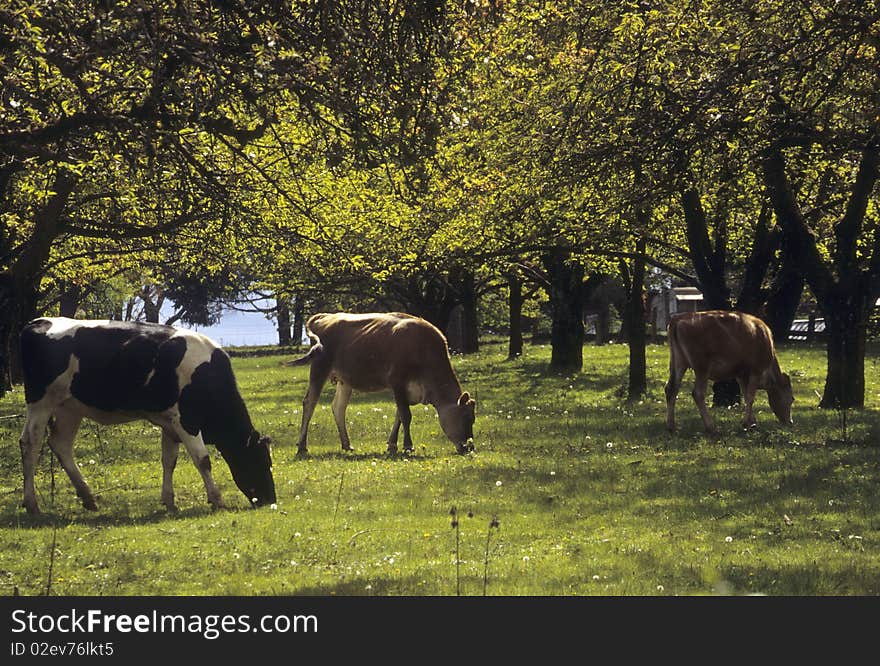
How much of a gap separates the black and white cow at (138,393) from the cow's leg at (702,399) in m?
10.5

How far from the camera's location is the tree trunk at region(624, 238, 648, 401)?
32531mm

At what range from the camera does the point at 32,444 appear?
1614 centimetres

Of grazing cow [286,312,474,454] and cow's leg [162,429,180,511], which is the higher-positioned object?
grazing cow [286,312,474,454]

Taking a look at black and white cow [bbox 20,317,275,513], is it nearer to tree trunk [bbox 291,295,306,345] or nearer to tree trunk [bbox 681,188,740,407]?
tree trunk [bbox 681,188,740,407]

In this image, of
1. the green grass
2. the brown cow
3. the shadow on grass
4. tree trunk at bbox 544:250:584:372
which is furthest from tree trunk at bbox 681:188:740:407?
the shadow on grass

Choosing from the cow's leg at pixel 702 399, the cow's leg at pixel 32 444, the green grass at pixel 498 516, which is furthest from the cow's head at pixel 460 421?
the cow's leg at pixel 32 444

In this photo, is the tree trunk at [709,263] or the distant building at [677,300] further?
the distant building at [677,300]

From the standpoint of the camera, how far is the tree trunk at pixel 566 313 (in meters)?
43.5

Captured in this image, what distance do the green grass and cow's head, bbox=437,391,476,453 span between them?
20.6 inches

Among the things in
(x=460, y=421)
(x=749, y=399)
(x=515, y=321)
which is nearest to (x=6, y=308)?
(x=460, y=421)

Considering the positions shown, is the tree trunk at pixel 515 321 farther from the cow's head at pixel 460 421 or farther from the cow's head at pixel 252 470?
the cow's head at pixel 252 470

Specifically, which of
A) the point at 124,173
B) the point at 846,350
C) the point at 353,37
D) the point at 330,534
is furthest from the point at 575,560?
the point at 846,350

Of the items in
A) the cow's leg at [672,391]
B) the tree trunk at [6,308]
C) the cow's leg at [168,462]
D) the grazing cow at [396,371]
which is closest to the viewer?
the cow's leg at [168,462]

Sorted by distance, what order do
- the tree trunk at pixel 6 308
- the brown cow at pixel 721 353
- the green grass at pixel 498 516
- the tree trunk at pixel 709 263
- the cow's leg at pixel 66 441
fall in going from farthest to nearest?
1. the tree trunk at pixel 709 263
2. the tree trunk at pixel 6 308
3. the brown cow at pixel 721 353
4. the cow's leg at pixel 66 441
5. the green grass at pixel 498 516
